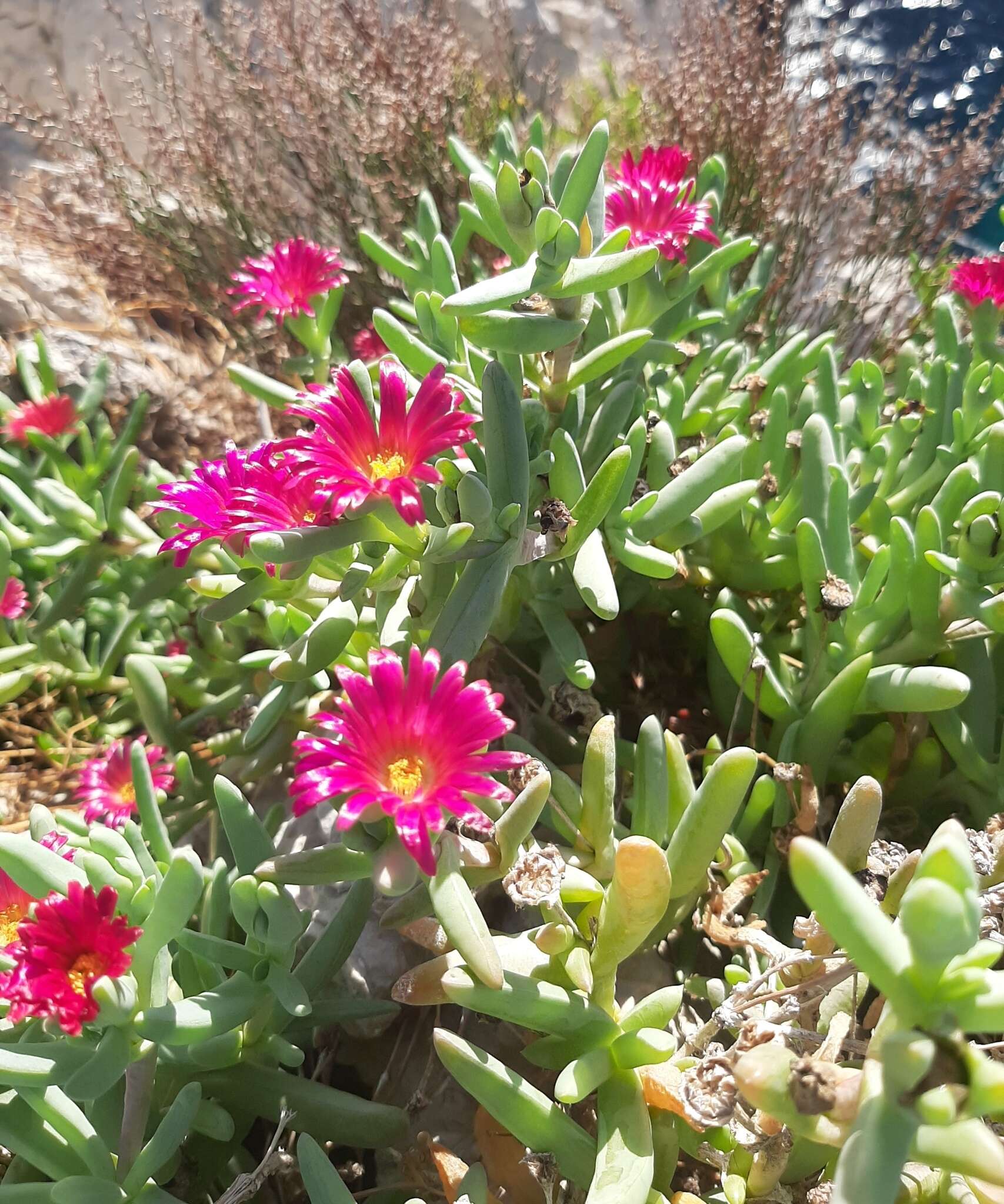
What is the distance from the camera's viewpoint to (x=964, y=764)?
89 cm

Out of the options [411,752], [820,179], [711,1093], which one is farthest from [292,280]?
[820,179]

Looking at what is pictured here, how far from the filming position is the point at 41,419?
1.28 m

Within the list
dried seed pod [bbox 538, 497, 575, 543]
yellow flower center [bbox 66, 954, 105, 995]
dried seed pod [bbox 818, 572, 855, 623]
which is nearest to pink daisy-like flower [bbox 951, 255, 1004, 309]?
dried seed pod [bbox 818, 572, 855, 623]

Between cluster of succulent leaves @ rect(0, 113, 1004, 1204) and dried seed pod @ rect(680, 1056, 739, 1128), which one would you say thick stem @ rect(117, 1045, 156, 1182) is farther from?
dried seed pod @ rect(680, 1056, 739, 1128)

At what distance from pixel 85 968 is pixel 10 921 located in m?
0.19

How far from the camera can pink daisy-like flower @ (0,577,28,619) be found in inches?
49.7

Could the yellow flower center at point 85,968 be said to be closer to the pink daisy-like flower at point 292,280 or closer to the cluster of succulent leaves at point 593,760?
the cluster of succulent leaves at point 593,760

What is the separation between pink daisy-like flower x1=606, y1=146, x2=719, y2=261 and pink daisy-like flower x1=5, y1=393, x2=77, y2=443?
0.86 metres

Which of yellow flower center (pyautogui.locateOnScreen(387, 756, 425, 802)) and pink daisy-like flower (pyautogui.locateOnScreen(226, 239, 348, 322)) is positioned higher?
pink daisy-like flower (pyautogui.locateOnScreen(226, 239, 348, 322))

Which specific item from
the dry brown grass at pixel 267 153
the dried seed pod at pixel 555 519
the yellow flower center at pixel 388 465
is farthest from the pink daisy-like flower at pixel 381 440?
the dry brown grass at pixel 267 153

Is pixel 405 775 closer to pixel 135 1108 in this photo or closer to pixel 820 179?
pixel 135 1108

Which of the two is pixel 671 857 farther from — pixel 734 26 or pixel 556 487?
pixel 734 26

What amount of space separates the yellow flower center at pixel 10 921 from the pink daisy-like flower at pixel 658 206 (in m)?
0.94

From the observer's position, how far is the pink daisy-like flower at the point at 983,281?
1146 mm
